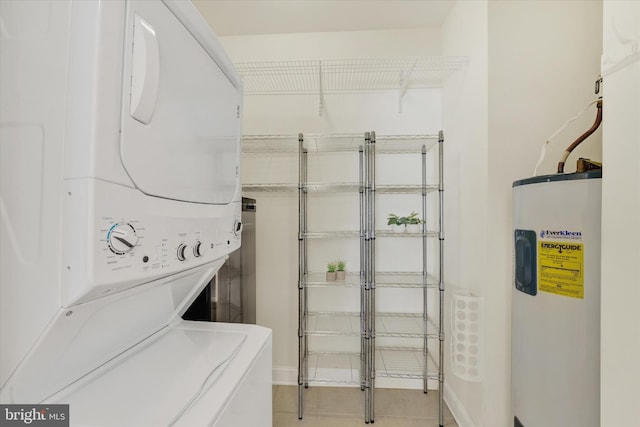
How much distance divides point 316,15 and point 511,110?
1548 millimetres

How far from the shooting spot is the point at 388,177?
2461 mm

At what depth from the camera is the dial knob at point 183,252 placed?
72 cm

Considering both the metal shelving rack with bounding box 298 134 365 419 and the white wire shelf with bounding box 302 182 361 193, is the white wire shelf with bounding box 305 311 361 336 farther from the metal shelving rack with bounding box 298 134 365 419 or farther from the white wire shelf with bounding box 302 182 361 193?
the white wire shelf with bounding box 302 182 361 193

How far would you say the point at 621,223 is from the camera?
99cm

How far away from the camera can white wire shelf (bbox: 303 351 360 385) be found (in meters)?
2.42

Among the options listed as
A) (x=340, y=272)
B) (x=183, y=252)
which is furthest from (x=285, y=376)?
(x=183, y=252)

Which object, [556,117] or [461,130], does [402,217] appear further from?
[556,117]

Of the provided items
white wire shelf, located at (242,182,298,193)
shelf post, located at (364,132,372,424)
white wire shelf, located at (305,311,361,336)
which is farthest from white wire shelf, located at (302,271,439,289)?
white wire shelf, located at (242,182,298,193)

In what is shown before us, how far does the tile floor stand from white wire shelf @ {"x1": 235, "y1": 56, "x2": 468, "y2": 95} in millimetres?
2332

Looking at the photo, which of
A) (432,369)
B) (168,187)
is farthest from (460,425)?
(168,187)

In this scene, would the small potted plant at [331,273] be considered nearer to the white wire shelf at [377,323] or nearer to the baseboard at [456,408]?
the white wire shelf at [377,323]

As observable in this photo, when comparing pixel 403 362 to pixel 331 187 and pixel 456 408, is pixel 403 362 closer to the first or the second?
pixel 456 408

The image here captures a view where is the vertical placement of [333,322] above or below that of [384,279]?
below

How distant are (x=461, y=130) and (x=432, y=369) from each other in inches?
71.3
